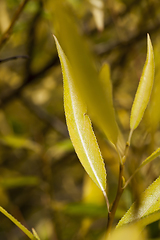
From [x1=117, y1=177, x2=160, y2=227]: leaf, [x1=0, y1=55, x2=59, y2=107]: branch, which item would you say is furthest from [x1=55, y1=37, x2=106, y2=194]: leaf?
[x1=0, y1=55, x2=59, y2=107]: branch

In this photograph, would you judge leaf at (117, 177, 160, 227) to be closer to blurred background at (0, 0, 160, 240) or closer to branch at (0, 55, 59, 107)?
blurred background at (0, 0, 160, 240)

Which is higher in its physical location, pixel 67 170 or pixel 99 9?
pixel 99 9

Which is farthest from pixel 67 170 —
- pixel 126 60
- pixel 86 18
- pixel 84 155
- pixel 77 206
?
pixel 84 155

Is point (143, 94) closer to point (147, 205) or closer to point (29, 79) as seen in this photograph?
point (147, 205)

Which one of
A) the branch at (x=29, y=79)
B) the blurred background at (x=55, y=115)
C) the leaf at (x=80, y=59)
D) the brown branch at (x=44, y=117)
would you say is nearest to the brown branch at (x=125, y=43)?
the blurred background at (x=55, y=115)

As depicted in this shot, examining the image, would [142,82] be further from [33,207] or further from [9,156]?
[33,207]

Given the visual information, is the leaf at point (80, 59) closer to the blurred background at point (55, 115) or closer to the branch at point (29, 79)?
the blurred background at point (55, 115)
